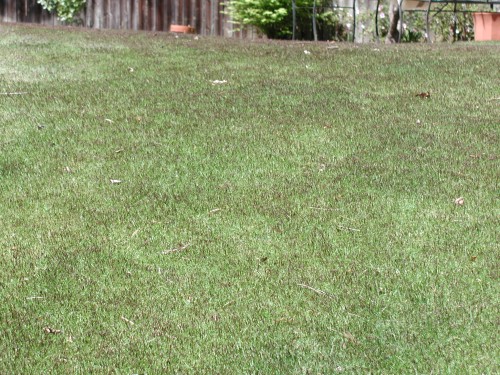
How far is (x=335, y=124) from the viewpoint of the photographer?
7375 mm

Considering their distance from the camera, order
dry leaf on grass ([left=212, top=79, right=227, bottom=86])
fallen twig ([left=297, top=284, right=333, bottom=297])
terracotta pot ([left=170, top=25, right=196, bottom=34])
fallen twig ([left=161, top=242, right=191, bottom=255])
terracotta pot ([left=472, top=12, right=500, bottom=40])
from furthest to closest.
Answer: terracotta pot ([left=170, top=25, right=196, bottom=34]) → terracotta pot ([left=472, top=12, right=500, bottom=40]) → dry leaf on grass ([left=212, top=79, right=227, bottom=86]) → fallen twig ([left=161, top=242, right=191, bottom=255]) → fallen twig ([left=297, top=284, right=333, bottom=297])

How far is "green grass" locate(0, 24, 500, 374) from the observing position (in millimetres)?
4016

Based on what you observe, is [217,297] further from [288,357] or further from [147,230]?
[147,230]

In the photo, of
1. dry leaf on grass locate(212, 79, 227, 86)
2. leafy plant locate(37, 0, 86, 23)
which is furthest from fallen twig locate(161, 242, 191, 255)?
leafy plant locate(37, 0, 86, 23)

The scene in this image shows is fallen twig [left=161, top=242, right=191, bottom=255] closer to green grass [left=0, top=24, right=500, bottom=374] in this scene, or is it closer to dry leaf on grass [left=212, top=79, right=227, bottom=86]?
green grass [left=0, top=24, right=500, bottom=374]

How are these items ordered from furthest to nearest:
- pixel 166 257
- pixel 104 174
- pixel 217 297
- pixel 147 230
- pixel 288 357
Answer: pixel 104 174 → pixel 147 230 → pixel 166 257 → pixel 217 297 → pixel 288 357

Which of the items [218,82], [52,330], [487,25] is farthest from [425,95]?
[487,25]

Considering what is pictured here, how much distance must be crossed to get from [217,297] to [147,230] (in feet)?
A: 3.33

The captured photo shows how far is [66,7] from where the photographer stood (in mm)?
20141

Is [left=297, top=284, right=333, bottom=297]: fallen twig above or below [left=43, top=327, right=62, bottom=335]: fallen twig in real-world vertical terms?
above

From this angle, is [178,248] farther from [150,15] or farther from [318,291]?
[150,15]

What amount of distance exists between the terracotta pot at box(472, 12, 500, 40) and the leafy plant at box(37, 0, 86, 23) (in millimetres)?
9480

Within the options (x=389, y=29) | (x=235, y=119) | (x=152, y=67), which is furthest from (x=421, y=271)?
(x=389, y=29)

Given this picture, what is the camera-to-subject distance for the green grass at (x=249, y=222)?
4.02 meters
